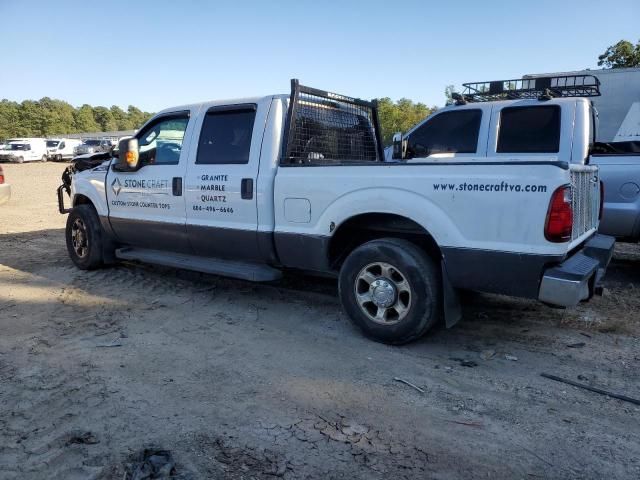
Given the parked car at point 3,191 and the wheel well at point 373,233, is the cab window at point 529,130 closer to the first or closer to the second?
the wheel well at point 373,233

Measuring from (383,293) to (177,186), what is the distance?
99.9 inches

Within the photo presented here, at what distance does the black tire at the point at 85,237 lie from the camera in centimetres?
611

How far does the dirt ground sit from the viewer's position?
2500mm

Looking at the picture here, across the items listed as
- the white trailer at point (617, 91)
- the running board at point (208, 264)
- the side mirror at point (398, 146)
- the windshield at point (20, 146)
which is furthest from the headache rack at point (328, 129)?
the windshield at point (20, 146)

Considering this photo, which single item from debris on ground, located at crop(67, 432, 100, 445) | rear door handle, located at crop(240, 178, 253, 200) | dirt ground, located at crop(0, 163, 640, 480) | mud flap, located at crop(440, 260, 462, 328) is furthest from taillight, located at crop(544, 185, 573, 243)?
debris on ground, located at crop(67, 432, 100, 445)

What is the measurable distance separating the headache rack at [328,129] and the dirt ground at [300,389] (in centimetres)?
150

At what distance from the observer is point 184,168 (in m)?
5.11

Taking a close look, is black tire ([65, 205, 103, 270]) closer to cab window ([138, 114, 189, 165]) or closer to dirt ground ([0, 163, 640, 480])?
dirt ground ([0, 163, 640, 480])

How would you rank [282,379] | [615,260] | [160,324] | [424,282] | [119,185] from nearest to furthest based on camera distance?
1. [282,379]
2. [424,282]
3. [160,324]
4. [119,185]
5. [615,260]

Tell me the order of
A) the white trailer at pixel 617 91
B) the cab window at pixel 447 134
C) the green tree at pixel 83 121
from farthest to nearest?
the green tree at pixel 83 121, the white trailer at pixel 617 91, the cab window at pixel 447 134

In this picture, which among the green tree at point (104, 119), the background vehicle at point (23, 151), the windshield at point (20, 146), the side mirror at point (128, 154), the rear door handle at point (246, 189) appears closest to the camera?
the rear door handle at point (246, 189)

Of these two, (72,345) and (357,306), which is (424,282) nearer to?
(357,306)

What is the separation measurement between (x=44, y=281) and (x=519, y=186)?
210 inches

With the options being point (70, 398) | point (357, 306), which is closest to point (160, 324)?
point (70, 398)
